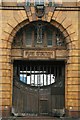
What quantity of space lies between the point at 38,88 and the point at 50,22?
13.1 feet

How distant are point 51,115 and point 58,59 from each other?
10.9 feet

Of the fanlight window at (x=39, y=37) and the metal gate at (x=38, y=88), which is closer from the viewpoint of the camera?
the fanlight window at (x=39, y=37)

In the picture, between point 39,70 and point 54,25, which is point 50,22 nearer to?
point 54,25

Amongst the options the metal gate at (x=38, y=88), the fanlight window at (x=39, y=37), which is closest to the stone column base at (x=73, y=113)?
the metal gate at (x=38, y=88)

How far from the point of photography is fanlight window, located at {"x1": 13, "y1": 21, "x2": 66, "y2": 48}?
23.6m

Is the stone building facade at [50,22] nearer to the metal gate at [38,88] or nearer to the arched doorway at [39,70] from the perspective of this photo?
the arched doorway at [39,70]

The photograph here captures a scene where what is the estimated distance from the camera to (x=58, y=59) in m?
23.4

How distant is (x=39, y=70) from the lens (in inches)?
950

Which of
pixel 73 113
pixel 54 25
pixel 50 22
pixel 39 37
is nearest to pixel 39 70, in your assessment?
pixel 39 37

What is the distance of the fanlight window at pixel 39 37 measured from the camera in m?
23.6

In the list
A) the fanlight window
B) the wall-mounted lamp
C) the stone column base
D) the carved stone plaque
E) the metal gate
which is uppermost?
the wall-mounted lamp

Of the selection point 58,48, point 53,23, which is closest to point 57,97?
point 58,48

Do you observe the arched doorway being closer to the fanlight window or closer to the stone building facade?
the fanlight window

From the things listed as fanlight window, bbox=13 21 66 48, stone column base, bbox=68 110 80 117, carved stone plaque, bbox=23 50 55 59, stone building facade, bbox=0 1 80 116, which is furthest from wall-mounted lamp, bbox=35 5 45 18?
stone column base, bbox=68 110 80 117
